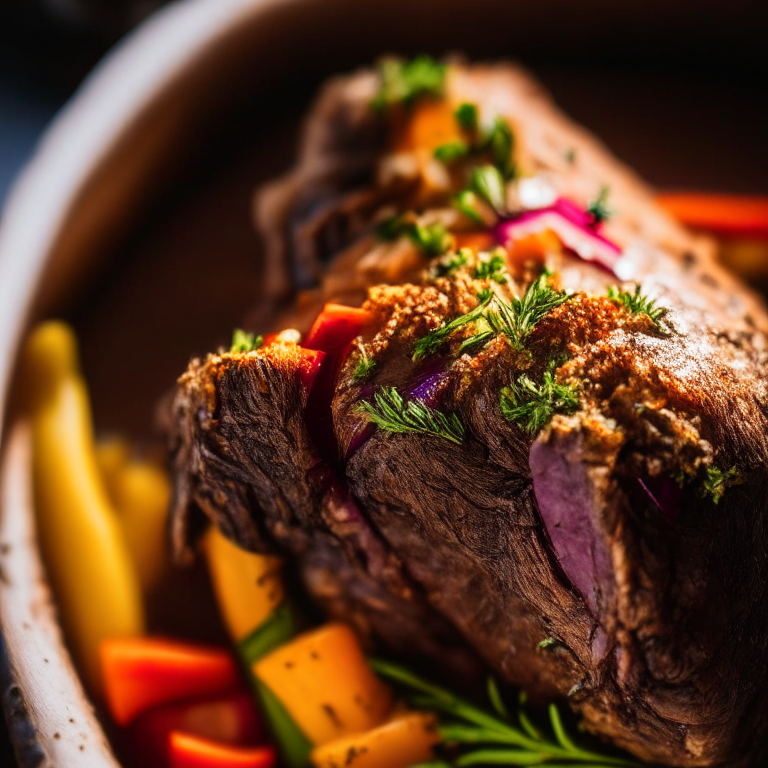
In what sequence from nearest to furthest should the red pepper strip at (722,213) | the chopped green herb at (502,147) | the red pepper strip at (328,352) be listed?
the red pepper strip at (328,352) → the chopped green herb at (502,147) → the red pepper strip at (722,213)

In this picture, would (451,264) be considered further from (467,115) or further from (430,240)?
(467,115)

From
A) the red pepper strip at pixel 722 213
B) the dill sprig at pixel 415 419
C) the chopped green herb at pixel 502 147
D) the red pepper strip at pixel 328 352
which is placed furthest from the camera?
the red pepper strip at pixel 722 213

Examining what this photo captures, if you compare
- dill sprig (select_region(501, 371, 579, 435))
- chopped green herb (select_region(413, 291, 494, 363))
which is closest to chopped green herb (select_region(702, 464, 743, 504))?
dill sprig (select_region(501, 371, 579, 435))

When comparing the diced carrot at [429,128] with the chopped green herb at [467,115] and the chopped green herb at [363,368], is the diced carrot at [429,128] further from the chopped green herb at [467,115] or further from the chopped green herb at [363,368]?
the chopped green herb at [363,368]

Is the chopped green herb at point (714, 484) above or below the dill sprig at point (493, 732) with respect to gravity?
above

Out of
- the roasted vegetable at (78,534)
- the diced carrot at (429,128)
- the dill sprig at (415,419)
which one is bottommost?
the roasted vegetable at (78,534)

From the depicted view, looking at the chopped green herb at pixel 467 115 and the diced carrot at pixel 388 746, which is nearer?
the diced carrot at pixel 388 746

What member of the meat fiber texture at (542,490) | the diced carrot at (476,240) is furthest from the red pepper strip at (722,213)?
the diced carrot at (476,240)
